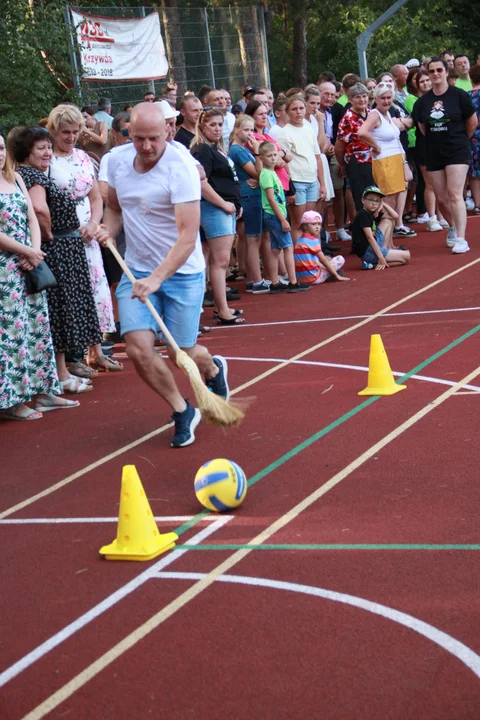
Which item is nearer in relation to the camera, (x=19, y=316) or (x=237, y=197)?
(x=19, y=316)

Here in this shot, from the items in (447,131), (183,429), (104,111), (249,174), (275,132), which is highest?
(104,111)

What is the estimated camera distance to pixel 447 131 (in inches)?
527

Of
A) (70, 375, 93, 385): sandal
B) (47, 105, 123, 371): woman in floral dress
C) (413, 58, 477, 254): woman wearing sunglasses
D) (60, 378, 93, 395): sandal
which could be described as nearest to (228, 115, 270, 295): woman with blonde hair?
(413, 58, 477, 254): woman wearing sunglasses

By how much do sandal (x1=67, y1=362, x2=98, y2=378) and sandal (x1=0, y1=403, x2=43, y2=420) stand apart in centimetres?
118

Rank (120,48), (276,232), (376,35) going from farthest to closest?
1. (376,35)
2. (120,48)
3. (276,232)

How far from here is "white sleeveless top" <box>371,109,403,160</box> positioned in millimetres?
14762

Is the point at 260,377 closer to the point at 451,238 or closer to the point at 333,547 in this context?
the point at 333,547

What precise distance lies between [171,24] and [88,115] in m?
7.87

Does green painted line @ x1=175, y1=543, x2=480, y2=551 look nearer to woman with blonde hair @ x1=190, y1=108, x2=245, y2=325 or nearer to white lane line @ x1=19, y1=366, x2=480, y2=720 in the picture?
white lane line @ x1=19, y1=366, x2=480, y2=720

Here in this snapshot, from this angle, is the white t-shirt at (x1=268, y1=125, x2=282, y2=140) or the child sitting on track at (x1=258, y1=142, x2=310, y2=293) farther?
the white t-shirt at (x1=268, y1=125, x2=282, y2=140)

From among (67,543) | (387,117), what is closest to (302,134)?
(387,117)

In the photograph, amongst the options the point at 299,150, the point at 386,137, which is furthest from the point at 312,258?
the point at 386,137

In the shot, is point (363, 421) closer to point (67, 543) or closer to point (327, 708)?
point (67, 543)

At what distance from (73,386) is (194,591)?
4.70 metres
